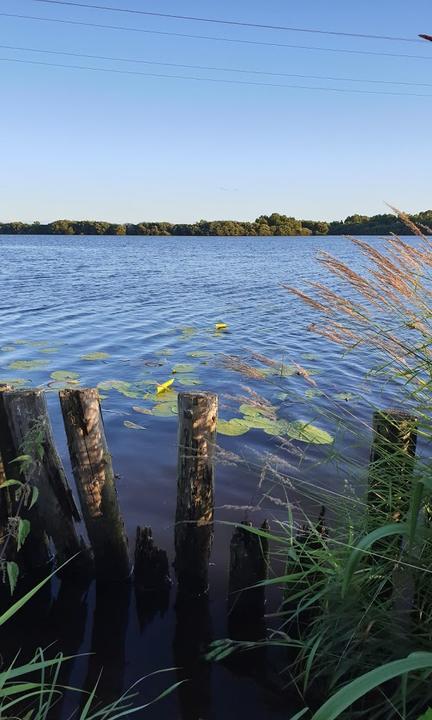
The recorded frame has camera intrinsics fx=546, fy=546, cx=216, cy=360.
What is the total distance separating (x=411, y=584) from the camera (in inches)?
112

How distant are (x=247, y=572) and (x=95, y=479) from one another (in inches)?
52.0

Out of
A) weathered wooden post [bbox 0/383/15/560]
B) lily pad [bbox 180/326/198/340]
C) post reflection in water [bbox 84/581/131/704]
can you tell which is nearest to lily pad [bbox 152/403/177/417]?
post reflection in water [bbox 84/581/131/704]

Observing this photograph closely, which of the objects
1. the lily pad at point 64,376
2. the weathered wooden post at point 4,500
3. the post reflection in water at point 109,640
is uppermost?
the weathered wooden post at point 4,500

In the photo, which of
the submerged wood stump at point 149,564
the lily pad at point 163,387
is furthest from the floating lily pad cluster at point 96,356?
the submerged wood stump at point 149,564

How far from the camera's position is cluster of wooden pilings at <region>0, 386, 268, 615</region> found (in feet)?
13.1

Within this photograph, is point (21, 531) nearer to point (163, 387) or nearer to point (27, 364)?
point (163, 387)

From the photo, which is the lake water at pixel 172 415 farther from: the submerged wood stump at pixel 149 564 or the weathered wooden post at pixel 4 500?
the weathered wooden post at pixel 4 500

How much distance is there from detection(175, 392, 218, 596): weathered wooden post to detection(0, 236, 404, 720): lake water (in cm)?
20

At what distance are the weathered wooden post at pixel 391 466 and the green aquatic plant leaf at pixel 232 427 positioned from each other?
12.7 ft

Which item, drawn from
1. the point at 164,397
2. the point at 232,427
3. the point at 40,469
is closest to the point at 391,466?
the point at 40,469

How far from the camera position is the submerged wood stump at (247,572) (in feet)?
12.3

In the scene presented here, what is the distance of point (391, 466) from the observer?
3.27 m

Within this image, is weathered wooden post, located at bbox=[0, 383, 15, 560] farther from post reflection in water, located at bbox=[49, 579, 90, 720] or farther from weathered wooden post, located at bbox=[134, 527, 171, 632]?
weathered wooden post, located at bbox=[134, 527, 171, 632]

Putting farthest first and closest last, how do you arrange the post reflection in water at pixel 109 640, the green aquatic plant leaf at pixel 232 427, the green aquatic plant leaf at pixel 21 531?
the green aquatic plant leaf at pixel 232 427 < the post reflection in water at pixel 109 640 < the green aquatic plant leaf at pixel 21 531
